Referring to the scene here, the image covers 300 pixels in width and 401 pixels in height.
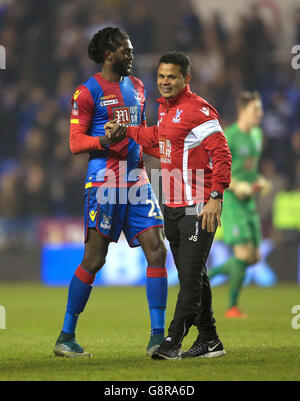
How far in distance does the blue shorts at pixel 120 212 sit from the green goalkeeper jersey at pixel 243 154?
3.53 meters

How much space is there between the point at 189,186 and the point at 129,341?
1.76m

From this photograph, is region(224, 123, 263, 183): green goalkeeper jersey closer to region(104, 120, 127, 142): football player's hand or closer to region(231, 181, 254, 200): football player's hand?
region(231, 181, 254, 200): football player's hand

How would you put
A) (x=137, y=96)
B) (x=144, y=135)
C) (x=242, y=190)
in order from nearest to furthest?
(x=144, y=135) < (x=137, y=96) < (x=242, y=190)

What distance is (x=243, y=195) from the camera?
921 centimetres

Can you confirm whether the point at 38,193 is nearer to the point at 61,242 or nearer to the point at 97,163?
the point at 61,242

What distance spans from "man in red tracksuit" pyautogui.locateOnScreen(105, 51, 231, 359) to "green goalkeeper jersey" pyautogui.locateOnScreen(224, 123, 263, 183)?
377cm

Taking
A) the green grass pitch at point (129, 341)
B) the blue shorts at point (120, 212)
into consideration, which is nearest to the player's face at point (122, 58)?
the blue shorts at point (120, 212)

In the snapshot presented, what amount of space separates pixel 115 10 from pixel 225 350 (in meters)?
12.0

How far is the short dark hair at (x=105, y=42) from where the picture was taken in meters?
5.94

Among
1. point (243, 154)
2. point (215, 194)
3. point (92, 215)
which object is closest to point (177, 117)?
point (215, 194)

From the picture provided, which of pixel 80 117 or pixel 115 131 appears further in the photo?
pixel 80 117

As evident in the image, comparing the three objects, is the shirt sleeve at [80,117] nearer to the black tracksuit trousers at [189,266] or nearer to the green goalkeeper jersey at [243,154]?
the black tracksuit trousers at [189,266]

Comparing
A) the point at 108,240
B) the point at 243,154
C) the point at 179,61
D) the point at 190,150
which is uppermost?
the point at 179,61

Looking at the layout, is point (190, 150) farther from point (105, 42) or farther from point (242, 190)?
point (242, 190)
